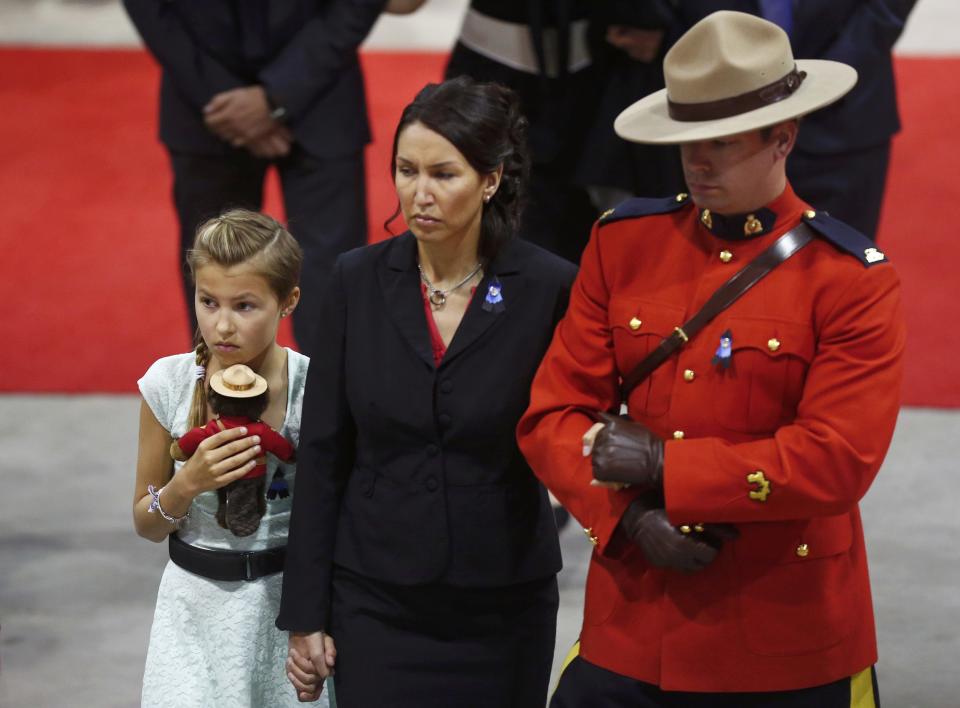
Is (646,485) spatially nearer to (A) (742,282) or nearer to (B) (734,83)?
(A) (742,282)

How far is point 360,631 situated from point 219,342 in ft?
1.82

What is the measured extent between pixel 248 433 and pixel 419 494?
32 centimetres

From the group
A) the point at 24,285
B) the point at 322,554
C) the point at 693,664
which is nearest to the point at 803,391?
the point at 693,664

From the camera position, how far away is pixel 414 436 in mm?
2891

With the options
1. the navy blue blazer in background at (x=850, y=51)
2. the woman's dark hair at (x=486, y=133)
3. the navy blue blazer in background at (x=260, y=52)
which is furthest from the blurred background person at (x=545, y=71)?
the woman's dark hair at (x=486, y=133)

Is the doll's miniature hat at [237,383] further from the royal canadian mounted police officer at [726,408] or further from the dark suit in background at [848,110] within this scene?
the dark suit in background at [848,110]

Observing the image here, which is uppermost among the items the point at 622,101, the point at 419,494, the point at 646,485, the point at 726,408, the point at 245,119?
the point at 726,408

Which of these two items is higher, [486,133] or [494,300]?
[486,133]

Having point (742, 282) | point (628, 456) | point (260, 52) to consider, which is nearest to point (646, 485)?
point (628, 456)

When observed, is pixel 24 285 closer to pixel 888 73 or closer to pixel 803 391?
pixel 888 73

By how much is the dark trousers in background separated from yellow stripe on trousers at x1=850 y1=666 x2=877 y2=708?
2152mm

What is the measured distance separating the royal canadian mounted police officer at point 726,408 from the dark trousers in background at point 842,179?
2.00 metres

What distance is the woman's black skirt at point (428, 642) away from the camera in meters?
2.94

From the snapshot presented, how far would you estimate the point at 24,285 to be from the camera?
7016 mm
